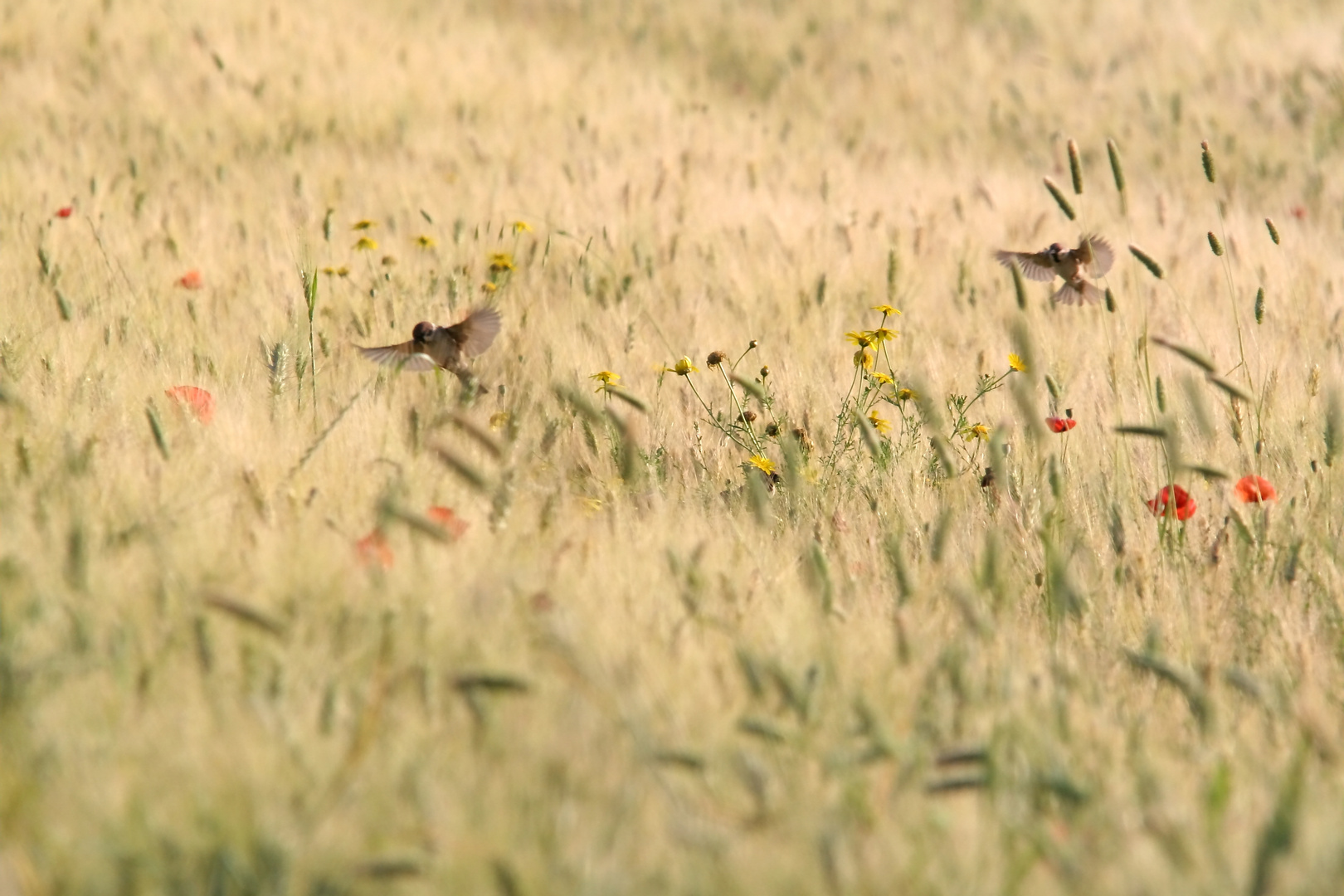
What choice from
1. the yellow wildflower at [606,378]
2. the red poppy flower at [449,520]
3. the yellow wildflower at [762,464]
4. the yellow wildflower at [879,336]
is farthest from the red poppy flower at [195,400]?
the yellow wildflower at [879,336]

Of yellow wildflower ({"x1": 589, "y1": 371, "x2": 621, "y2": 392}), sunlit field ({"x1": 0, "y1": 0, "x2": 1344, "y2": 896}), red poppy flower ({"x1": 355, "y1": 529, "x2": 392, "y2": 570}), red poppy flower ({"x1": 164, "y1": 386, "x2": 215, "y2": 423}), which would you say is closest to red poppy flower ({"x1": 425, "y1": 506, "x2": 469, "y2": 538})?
sunlit field ({"x1": 0, "y1": 0, "x2": 1344, "y2": 896})

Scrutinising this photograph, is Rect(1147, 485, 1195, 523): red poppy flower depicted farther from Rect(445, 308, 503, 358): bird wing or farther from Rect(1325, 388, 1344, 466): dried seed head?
Rect(445, 308, 503, 358): bird wing

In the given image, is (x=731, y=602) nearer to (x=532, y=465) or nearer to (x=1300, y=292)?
(x=532, y=465)

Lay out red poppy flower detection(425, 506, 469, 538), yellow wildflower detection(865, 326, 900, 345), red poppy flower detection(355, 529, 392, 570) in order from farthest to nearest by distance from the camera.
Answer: yellow wildflower detection(865, 326, 900, 345)
red poppy flower detection(425, 506, 469, 538)
red poppy flower detection(355, 529, 392, 570)

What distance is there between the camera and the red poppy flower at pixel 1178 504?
2.20m

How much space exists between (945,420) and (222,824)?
2081mm

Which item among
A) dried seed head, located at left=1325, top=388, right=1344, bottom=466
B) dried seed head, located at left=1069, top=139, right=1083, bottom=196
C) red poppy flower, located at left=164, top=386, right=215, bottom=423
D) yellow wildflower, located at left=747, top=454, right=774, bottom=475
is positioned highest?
dried seed head, located at left=1069, top=139, right=1083, bottom=196

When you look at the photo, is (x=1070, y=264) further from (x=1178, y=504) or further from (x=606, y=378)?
(x=606, y=378)

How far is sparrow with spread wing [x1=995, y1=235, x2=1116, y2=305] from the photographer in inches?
124

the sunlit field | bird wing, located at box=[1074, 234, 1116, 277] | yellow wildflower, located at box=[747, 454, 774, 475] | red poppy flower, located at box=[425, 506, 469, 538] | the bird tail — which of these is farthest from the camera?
the bird tail

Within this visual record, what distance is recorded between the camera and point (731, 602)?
5.96 feet

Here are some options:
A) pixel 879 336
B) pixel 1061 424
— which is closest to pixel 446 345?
pixel 879 336

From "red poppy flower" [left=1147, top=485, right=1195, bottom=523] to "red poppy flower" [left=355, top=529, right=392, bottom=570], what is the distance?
54.0 inches

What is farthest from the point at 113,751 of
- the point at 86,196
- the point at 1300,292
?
the point at 1300,292
